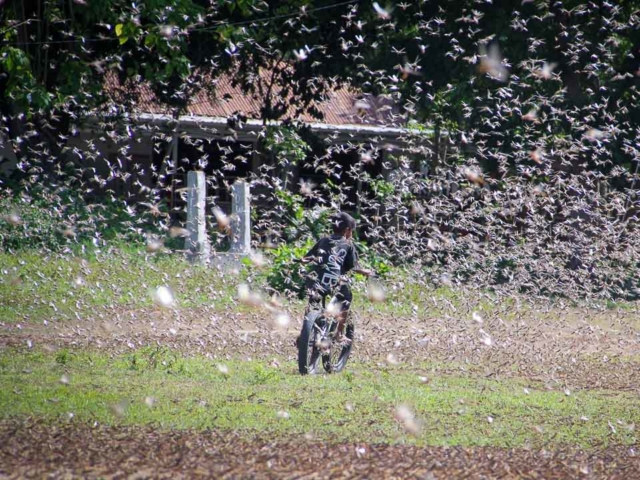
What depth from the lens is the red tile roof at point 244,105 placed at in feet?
65.4

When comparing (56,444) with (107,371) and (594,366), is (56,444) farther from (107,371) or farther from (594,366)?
(594,366)

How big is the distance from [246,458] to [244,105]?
1846 centimetres

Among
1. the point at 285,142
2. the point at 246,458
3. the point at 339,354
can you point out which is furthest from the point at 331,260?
the point at 285,142

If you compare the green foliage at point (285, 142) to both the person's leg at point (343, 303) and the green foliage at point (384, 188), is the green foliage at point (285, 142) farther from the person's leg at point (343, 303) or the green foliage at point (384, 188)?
the person's leg at point (343, 303)

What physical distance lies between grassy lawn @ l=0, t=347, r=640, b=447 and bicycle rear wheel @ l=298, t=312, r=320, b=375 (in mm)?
131

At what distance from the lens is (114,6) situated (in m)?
15.6

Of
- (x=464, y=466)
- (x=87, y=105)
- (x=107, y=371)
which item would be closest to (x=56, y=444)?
(x=464, y=466)

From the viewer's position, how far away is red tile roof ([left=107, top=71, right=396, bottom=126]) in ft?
65.4

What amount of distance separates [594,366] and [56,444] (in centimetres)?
672

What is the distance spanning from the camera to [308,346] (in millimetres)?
8680

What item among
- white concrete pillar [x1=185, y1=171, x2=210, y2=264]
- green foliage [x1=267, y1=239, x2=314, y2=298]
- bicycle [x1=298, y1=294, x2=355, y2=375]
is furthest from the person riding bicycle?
white concrete pillar [x1=185, y1=171, x2=210, y2=264]

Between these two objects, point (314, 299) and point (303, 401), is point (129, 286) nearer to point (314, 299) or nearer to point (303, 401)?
point (314, 299)

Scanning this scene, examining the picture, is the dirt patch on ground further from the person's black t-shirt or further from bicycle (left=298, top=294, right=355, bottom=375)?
the person's black t-shirt

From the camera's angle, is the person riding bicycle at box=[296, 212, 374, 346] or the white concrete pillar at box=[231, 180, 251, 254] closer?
the person riding bicycle at box=[296, 212, 374, 346]
